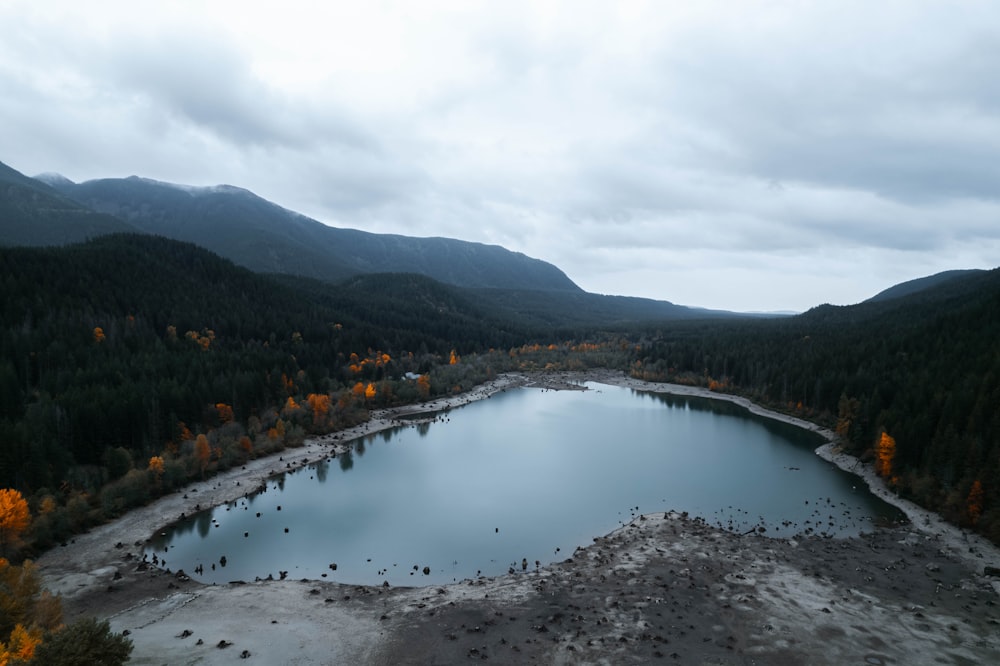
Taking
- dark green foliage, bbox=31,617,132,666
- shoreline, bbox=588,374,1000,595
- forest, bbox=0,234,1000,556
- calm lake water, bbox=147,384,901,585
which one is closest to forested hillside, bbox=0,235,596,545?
forest, bbox=0,234,1000,556

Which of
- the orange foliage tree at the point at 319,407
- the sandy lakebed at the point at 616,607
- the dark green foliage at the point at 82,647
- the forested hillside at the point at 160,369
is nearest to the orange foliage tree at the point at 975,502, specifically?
the sandy lakebed at the point at 616,607

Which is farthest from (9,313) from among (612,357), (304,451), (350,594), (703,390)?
(612,357)

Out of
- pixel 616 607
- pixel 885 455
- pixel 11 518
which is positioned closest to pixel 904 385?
pixel 885 455

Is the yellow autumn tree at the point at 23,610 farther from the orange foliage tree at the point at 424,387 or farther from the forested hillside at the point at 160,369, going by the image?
the orange foliage tree at the point at 424,387

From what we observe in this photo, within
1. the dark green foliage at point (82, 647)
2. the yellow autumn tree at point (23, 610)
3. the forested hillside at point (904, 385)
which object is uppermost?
the forested hillside at point (904, 385)

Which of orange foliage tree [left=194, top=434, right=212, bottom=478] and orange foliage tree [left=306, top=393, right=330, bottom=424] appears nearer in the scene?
orange foliage tree [left=194, top=434, right=212, bottom=478]

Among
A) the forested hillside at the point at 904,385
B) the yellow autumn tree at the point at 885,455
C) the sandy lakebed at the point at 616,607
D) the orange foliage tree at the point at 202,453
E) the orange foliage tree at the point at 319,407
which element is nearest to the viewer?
the sandy lakebed at the point at 616,607

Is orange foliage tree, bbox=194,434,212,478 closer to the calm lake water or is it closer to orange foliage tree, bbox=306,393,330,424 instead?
the calm lake water

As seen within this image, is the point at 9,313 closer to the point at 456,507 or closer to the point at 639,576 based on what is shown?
the point at 456,507
